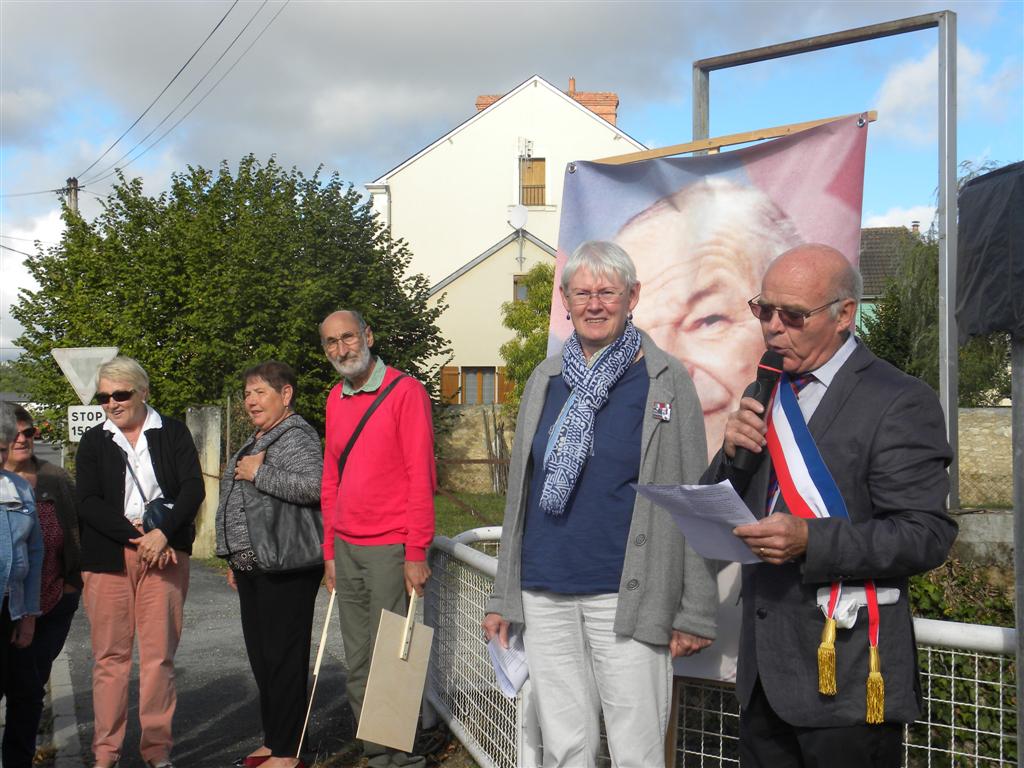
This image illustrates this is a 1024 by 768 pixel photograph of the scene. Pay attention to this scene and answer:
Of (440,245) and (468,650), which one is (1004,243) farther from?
(440,245)

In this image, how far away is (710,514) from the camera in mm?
2576

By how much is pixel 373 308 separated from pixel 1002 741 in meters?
21.1

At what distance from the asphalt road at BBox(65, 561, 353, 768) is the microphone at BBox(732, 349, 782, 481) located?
379 cm

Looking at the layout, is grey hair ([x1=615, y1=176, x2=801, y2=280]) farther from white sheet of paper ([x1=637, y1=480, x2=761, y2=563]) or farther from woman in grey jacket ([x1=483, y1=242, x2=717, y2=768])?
white sheet of paper ([x1=637, y1=480, x2=761, y2=563])

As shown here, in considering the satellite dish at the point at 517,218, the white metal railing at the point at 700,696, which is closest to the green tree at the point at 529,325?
the satellite dish at the point at 517,218

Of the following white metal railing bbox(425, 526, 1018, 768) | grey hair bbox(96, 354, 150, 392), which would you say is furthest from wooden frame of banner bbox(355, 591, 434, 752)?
grey hair bbox(96, 354, 150, 392)

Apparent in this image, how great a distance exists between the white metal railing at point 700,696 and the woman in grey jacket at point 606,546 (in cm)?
44

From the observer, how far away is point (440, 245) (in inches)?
1564

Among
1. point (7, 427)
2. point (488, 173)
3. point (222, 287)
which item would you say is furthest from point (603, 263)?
point (488, 173)

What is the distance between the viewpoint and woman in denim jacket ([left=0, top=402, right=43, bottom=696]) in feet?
14.8

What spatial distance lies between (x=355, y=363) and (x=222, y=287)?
60.2 feet

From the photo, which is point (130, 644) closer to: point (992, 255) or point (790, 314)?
point (790, 314)

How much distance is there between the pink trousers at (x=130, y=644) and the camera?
5.26m

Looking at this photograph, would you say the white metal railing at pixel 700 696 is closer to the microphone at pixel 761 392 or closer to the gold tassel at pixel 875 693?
the gold tassel at pixel 875 693
